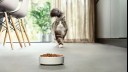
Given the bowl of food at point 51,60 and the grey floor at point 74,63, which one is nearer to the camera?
the grey floor at point 74,63

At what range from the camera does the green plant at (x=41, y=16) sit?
294 inches

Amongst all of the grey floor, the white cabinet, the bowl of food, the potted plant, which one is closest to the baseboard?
the white cabinet

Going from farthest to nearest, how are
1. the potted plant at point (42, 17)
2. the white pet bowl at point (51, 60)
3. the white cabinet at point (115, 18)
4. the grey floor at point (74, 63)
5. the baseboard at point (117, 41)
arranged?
the potted plant at point (42, 17), the baseboard at point (117, 41), the white cabinet at point (115, 18), the white pet bowl at point (51, 60), the grey floor at point (74, 63)

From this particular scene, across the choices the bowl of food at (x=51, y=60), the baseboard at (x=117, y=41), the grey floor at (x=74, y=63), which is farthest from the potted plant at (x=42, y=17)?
the bowl of food at (x=51, y=60)

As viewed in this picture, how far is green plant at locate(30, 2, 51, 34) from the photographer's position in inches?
294

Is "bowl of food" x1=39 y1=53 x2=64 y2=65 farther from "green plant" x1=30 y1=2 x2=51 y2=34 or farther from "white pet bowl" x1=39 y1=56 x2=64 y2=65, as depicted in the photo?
"green plant" x1=30 y1=2 x2=51 y2=34

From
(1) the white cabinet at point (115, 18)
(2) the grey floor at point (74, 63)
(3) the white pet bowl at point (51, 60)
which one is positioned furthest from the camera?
(1) the white cabinet at point (115, 18)

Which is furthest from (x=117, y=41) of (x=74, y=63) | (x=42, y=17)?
(x=42, y=17)

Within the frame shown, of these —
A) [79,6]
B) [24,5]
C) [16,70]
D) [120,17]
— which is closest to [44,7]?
[79,6]

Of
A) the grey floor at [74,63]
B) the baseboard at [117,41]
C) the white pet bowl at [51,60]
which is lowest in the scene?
the baseboard at [117,41]

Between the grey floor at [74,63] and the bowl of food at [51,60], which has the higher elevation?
the bowl of food at [51,60]

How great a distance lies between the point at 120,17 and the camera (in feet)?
12.0

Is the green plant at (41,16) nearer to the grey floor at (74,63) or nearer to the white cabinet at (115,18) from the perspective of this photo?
the white cabinet at (115,18)

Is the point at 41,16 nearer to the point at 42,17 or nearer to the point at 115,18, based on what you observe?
the point at 42,17
